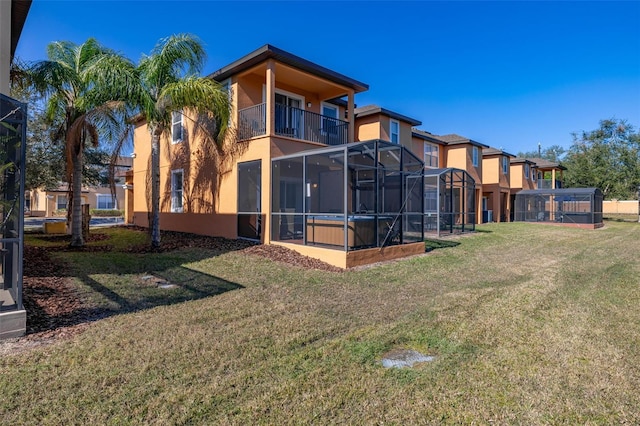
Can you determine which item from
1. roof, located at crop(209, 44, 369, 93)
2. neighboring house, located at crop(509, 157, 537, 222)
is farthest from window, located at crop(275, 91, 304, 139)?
neighboring house, located at crop(509, 157, 537, 222)

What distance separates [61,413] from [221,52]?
48.1ft

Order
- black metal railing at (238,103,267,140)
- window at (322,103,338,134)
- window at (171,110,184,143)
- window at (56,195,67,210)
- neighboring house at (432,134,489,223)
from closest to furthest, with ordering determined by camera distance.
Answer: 1. black metal railing at (238,103,267,140)
2. window at (322,103,338,134)
3. window at (171,110,184,143)
4. neighboring house at (432,134,489,223)
5. window at (56,195,67,210)

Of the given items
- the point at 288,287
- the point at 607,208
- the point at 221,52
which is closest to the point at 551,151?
the point at 607,208

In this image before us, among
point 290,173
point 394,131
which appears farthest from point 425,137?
point 290,173

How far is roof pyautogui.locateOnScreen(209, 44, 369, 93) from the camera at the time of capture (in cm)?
1123

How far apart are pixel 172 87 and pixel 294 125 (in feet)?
15.2

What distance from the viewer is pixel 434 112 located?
32.0 meters

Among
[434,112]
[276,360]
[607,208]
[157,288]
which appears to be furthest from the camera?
[607,208]

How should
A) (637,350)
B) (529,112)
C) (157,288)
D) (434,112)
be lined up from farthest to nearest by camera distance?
(434,112) → (529,112) → (157,288) → (637,350)

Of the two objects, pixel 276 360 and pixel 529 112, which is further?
pixel 529 112

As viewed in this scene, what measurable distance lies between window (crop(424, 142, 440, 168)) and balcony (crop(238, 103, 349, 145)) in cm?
1140

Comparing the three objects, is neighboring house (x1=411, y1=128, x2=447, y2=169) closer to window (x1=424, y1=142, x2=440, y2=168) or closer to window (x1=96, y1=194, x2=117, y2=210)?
window (x1=424, y1=142, x2=440, y2=168)

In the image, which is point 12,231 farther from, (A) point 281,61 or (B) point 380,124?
(B) point 380,124

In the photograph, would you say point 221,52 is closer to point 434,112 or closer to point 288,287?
point 288,287
